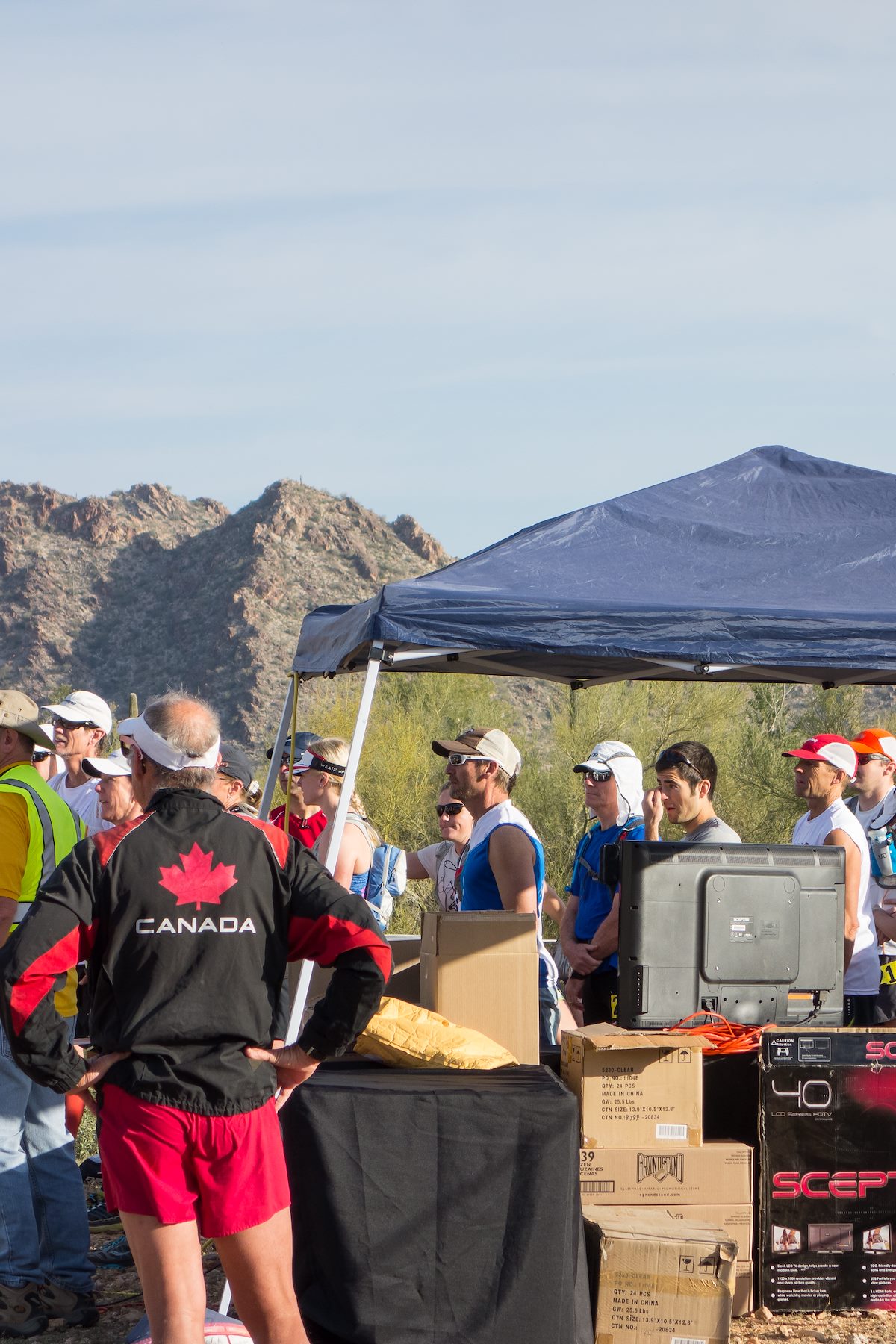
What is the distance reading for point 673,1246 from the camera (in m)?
3.63

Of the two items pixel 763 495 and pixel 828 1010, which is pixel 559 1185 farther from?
pixel 763 495

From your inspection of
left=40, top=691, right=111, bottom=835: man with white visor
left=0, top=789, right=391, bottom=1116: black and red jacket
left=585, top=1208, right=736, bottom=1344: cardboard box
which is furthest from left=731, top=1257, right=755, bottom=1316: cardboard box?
left=40, top=691, right=111, bottom=835: man with white visor

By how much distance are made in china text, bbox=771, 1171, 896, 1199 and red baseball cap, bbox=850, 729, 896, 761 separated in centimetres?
259

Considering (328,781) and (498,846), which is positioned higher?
(328,781)

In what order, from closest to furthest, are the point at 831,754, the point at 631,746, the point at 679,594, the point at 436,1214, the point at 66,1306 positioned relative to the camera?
the point at 436,1214 → the point at 66,1306 → the point at 679,594 → the point at 831,754 → the point at 631,746

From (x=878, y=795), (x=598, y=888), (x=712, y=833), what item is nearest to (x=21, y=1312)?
(x=598, y=888)

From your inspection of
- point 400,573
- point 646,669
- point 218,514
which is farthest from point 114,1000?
point 218,514

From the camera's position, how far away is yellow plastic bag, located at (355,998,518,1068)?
3791 millimetres

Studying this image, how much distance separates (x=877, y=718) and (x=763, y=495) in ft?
62.7

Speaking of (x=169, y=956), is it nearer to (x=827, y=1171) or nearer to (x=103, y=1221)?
(x=827, y=1171)

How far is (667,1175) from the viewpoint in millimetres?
3922

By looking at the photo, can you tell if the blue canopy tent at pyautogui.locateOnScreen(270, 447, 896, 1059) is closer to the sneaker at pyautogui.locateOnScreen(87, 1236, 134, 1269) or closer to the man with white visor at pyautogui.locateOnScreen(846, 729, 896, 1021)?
the man with white visor at pyautogui.locateOnScreen(846, 729, 896, 1021)

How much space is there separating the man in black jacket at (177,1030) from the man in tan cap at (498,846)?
67.6 inches

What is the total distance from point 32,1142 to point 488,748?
1959mm
